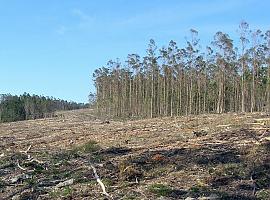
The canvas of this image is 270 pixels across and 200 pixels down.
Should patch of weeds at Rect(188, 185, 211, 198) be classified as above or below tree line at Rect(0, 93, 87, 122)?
Result: below

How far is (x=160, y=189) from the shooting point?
32.1ft

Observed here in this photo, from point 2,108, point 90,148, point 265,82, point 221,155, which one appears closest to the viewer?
point 221,155

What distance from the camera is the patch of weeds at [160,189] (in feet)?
31.3

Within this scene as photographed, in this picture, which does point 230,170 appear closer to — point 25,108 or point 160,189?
point 160,189

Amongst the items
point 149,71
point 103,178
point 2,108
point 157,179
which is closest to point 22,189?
point 103,178

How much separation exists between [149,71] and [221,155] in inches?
2247

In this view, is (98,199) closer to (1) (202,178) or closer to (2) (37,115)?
(1) (202,178)

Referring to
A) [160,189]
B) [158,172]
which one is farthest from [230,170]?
[160,189]

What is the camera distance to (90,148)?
696 inches

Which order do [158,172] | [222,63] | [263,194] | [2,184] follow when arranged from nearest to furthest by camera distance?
[263,194] < [158,172] < [2,184] < [222,63]

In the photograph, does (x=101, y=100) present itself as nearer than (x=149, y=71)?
No

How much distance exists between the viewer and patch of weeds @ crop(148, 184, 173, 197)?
954 cm

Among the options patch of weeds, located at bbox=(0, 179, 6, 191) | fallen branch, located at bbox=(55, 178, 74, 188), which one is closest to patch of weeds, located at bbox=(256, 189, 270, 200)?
fallen branch, located at bbox=(55, 178, 74, 188)

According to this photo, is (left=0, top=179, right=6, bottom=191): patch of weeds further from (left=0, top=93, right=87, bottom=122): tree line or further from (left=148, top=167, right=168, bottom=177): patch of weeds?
(left=0, top=93, right=87, bottom=122): tree line
